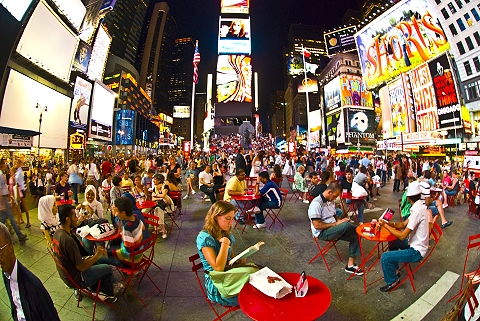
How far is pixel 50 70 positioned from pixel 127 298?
34.7 metres

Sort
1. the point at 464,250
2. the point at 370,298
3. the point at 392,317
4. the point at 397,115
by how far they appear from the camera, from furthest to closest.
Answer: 1. the point at 397,115
2. the point at 464,250
3. the point at 370,298
4. the point at 392,317

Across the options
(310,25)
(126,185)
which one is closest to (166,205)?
(126,185)

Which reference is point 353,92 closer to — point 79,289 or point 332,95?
point 332,95

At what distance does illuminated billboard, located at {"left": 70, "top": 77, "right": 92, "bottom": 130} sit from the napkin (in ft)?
130

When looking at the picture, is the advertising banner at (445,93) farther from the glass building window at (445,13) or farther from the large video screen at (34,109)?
the large video screen at (34,109)

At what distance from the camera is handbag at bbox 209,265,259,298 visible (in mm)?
2350

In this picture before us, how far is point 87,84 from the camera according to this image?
35719mm

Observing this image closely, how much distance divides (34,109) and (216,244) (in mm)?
34069

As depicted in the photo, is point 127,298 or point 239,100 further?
point 239,100

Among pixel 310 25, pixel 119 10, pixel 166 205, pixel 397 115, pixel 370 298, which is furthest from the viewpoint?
pixel 310 25

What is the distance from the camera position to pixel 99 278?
10.4 feet

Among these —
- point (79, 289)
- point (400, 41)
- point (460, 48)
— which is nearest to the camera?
point (79, 289)

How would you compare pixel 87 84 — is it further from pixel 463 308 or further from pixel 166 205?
pixel 463 308

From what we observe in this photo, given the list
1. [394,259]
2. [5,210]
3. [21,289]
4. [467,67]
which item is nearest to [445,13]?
[467,67]
